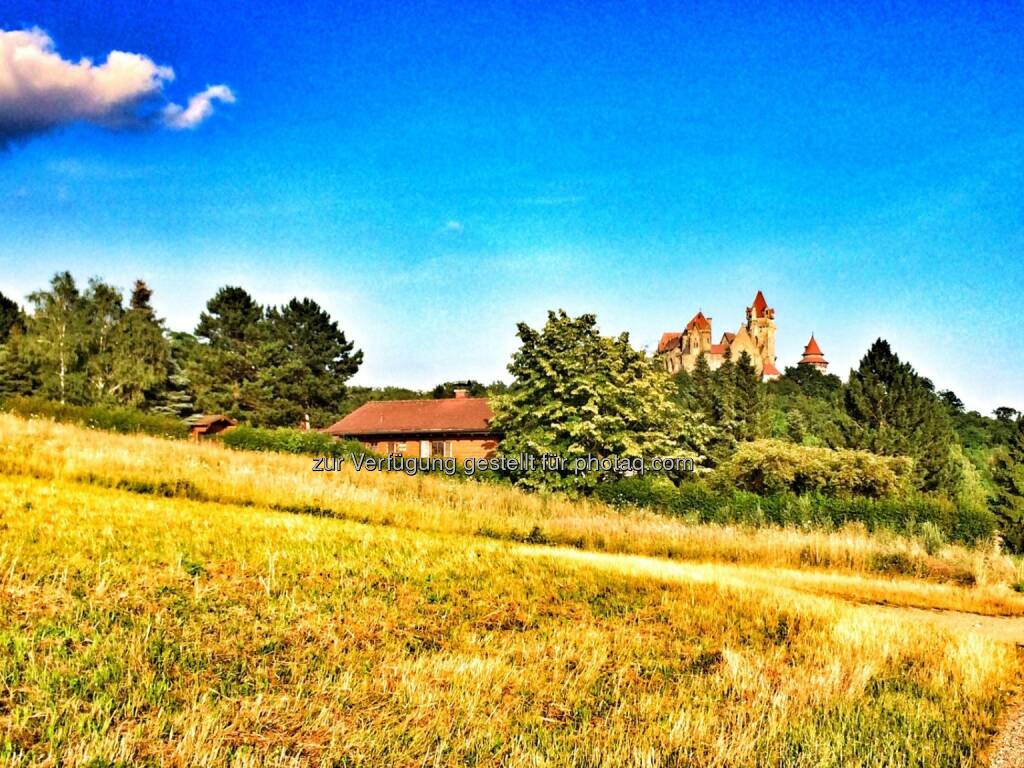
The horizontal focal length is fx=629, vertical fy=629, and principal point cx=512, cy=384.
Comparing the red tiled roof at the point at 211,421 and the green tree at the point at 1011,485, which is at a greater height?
the red tiled roof at the point at 211,421

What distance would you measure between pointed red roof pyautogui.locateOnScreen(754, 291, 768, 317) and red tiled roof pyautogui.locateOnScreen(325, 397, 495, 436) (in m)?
109

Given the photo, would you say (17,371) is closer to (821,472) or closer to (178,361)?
(178,361)

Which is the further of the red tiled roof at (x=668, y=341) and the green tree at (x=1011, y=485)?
the red tiled roof at (x=668, y=341)

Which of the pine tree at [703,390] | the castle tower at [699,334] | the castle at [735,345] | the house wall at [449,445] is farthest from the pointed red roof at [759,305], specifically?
the house wall at [449,445]

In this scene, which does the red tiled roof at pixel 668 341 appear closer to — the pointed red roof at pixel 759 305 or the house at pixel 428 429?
the pointed red roof at pixel 759 305

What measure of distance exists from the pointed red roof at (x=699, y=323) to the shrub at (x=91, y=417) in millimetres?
107705

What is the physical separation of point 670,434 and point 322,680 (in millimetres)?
31108

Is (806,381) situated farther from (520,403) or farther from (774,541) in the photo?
(774,541)

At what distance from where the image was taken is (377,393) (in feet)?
278

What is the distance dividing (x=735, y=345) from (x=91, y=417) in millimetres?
113420

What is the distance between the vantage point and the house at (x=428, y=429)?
43.6 meters

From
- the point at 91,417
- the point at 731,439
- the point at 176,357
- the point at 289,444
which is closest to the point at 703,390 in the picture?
the point at 731,439

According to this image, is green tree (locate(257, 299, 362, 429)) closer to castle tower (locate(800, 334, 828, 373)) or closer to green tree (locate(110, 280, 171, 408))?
green tree (locate(110, 280, 171, 408))

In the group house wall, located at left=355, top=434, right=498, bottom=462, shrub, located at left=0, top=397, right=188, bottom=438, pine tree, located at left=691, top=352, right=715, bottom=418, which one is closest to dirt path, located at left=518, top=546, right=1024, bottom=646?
shrub, located at left=0, top=397, right=188, bottom=438
